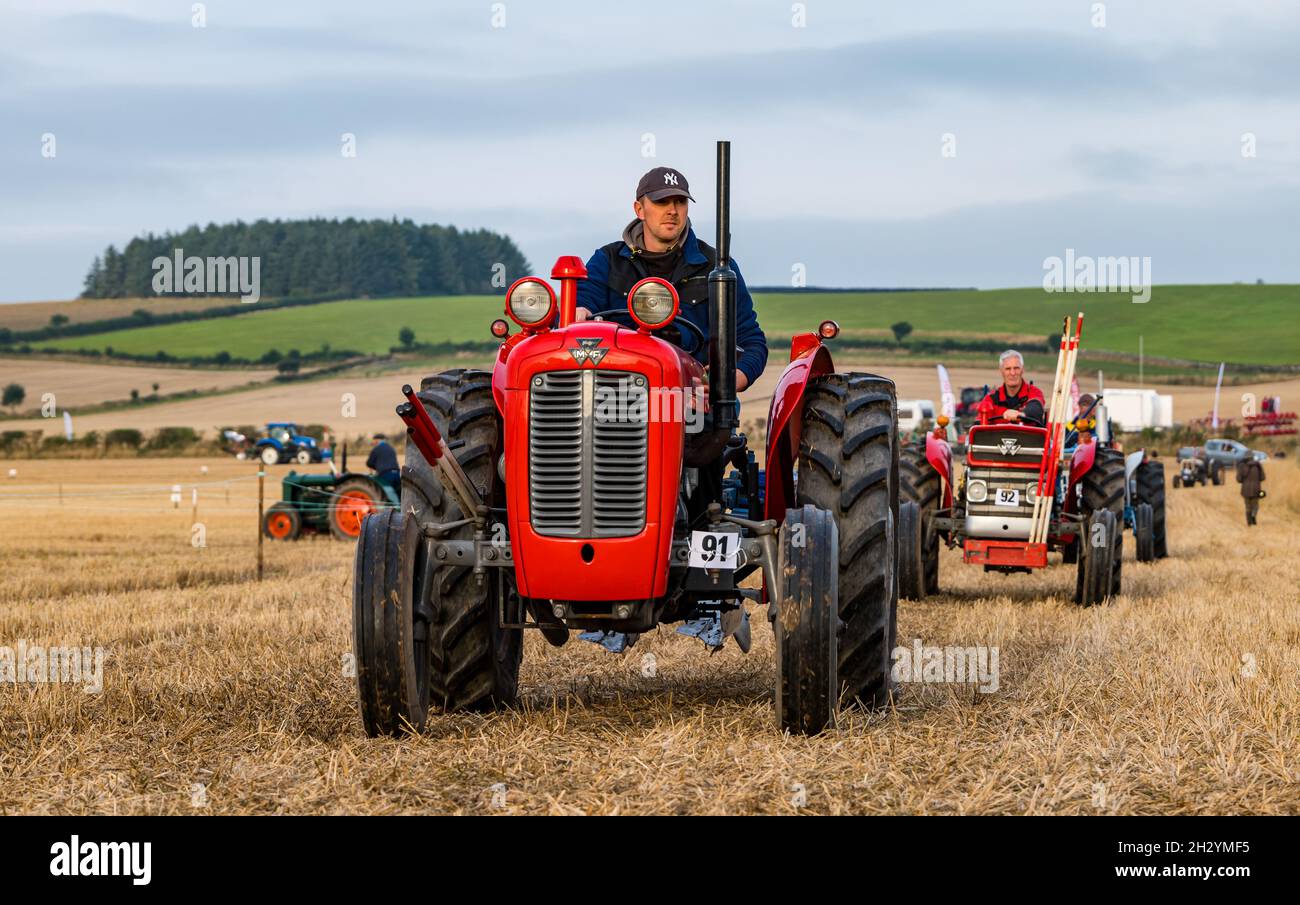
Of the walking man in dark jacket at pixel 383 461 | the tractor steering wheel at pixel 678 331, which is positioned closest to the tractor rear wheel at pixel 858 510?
the tractor steering wheel at pixel 678 331

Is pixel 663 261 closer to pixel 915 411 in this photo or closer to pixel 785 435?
pixel 785 435

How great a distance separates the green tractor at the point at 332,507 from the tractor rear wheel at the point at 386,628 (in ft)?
52.8

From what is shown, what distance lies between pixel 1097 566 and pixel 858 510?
6.78 meters

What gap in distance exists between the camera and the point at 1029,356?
6969 centimetres

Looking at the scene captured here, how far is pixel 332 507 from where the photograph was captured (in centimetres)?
2242

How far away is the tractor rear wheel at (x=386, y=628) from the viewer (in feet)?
20.5

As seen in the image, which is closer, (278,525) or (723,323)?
(723,323)

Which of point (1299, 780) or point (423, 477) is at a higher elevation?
point (423, 477)

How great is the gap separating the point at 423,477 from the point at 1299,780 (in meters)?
3.48

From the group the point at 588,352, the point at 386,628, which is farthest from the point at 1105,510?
the point at 386,628

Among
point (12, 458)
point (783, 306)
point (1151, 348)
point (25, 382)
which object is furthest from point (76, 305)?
point (1151, 348)

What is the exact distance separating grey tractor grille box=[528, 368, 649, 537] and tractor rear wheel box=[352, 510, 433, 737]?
60 cm

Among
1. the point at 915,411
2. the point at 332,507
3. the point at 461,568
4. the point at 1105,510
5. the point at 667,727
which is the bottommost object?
the point at 915,411
